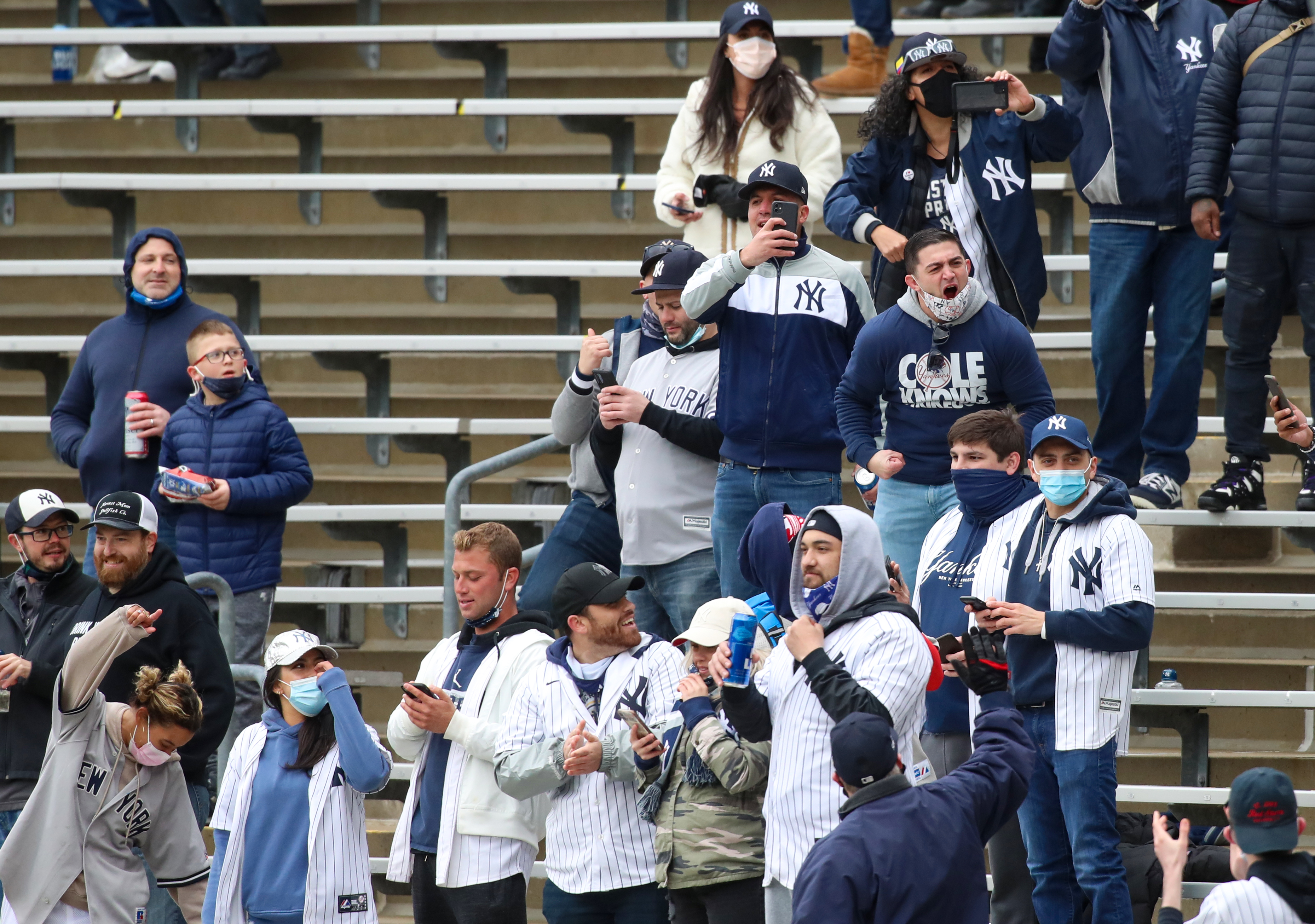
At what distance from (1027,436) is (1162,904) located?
1447mm

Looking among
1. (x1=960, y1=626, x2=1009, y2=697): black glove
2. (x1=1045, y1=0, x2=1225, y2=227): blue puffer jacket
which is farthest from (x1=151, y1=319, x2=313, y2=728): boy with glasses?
(x1=1045, y1=0, x2=1225, y2=227): blue puffer jacket

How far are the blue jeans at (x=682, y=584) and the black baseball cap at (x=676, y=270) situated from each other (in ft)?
2.73

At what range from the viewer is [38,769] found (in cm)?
499

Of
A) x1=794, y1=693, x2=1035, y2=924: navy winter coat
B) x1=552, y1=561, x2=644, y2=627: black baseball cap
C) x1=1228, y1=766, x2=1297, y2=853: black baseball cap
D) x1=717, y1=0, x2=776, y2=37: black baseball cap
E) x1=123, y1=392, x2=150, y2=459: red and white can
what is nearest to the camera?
x1=794, y1=693, x2=1035, y2=924: navy winter coat

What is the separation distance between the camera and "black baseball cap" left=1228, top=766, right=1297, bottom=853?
3576 millimetres

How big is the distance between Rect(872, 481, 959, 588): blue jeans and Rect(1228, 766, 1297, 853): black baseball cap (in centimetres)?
152

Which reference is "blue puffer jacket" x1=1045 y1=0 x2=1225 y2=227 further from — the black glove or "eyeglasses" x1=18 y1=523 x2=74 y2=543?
"eyeglasses" x1=18 y1=523 x2=74 y2=543

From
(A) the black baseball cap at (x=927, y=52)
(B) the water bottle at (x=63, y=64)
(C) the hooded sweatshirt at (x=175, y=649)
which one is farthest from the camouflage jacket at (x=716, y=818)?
(B) the water bottle at (x=63, y=64)

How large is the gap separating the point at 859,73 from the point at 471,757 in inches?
163

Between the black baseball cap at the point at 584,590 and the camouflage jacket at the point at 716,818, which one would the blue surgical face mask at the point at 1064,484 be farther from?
the black baseball cap at the point at 584,590

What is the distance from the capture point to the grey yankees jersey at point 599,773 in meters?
4.41

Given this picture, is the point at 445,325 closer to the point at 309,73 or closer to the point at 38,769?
the point at 309,73

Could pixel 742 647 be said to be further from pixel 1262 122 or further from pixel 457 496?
pixel 1262 122

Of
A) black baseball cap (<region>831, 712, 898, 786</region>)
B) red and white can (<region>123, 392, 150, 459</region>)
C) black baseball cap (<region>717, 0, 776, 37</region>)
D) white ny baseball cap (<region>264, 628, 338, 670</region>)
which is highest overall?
black baseball cap (<region>717, 0, 776, 37</region>)
